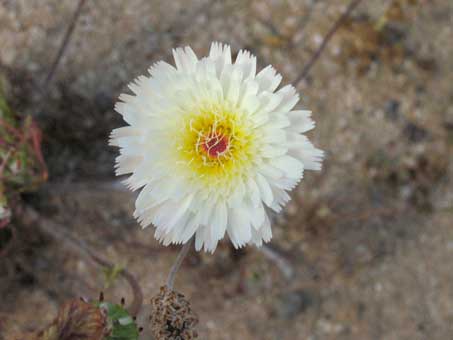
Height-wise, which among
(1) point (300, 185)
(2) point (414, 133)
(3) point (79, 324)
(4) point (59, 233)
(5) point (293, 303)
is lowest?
(3) point (79, 324)

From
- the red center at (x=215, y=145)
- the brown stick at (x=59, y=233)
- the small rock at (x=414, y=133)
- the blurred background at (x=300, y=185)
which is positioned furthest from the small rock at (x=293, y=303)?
the red center at (x=215, y=145)

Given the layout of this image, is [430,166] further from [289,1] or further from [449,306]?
[289,1]

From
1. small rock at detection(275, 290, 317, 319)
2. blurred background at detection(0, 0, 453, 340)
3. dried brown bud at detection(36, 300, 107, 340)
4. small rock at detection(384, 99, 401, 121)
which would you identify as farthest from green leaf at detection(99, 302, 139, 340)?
Answer: small rock at detection(384, 99, 401, 121)

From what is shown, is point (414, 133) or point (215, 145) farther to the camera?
point (414, 133)

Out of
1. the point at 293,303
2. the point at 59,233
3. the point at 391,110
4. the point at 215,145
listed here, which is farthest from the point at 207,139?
the point at 391,110

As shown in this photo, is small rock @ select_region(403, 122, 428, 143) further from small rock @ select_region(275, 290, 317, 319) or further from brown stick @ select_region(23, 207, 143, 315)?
brown stick @ select_region(23, 207, 143, 315)

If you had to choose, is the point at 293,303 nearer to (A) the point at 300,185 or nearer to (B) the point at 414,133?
(A) the point at 300,185
